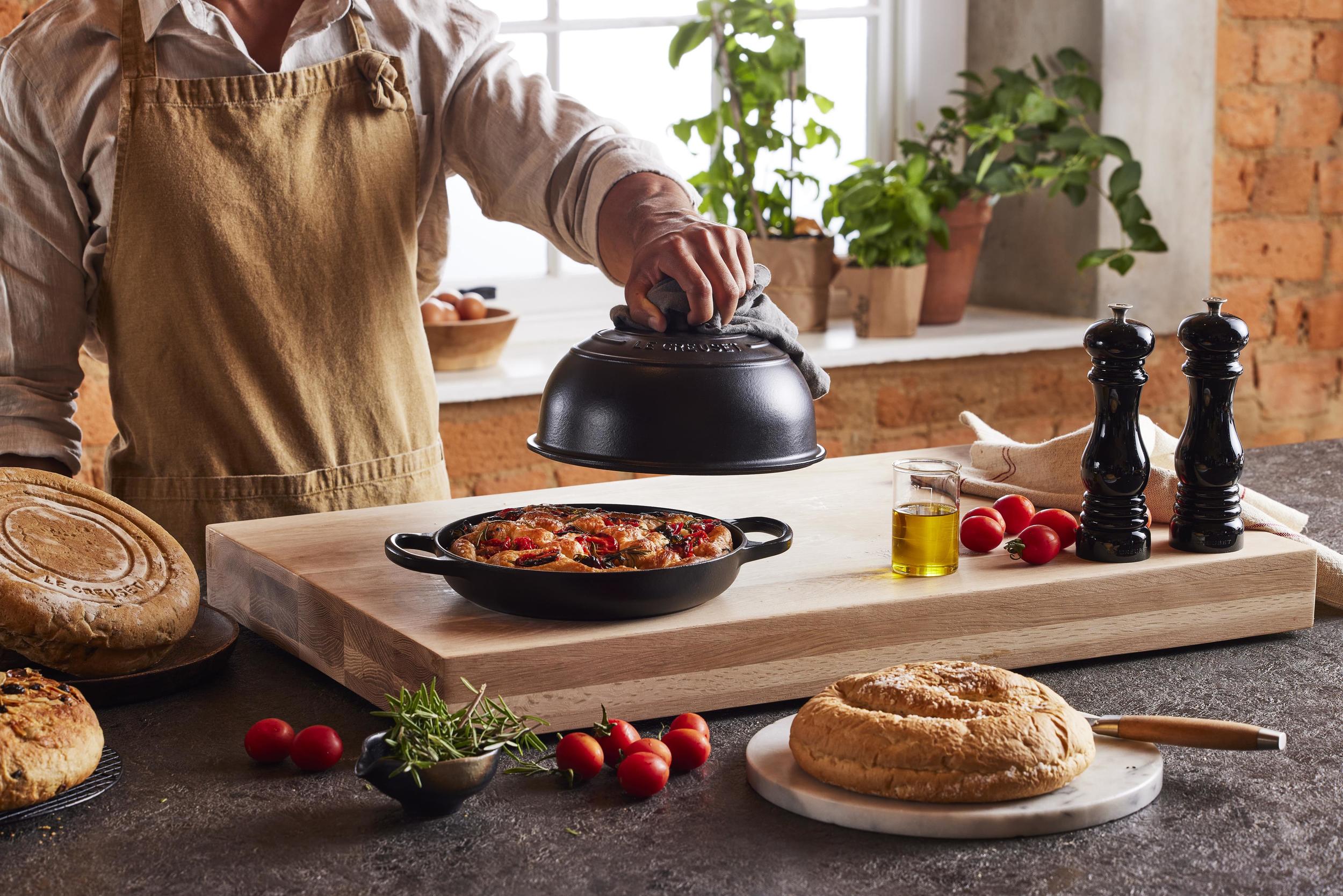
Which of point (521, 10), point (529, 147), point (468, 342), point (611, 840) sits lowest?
point (611, 840)

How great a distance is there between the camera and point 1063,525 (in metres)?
1.62

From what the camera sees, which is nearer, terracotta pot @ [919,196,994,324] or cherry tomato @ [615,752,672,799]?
cherry tomato @ [615,752,672,799]

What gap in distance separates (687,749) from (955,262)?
249cm

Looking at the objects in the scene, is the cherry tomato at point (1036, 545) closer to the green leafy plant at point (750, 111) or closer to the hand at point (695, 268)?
the hand at point (695, 268)

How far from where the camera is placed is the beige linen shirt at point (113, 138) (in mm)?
1832

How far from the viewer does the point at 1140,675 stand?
1.45 meters

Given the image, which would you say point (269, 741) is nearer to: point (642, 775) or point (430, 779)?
point (430, 779)

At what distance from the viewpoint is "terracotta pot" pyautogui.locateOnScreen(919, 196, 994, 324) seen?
348 centimetres

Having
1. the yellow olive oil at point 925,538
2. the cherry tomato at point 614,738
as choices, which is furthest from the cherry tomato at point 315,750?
the yellow olive oil at point 925,538

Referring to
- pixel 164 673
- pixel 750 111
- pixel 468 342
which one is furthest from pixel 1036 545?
pixel 750 111

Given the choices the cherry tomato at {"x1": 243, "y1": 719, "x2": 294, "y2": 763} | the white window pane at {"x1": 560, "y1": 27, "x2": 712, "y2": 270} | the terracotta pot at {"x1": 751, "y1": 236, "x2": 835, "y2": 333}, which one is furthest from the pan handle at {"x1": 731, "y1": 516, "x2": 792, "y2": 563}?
the white window pane at {"x1": 560, "y1": 27, "x2": 712, "y2": 270}

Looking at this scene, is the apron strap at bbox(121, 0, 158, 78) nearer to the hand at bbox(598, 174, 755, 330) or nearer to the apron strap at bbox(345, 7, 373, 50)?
the apron strap at bbox(345, 7, 373, 50)

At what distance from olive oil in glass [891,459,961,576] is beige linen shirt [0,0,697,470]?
0.55 meters

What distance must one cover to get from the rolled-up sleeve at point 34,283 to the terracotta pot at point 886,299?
1.88 m
